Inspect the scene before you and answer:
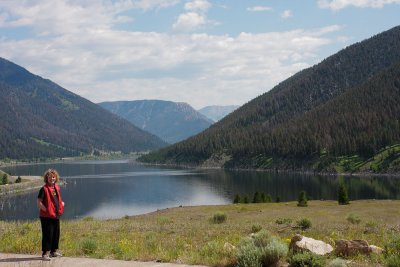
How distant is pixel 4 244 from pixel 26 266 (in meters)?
5.71

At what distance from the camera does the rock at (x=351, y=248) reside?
1590cm

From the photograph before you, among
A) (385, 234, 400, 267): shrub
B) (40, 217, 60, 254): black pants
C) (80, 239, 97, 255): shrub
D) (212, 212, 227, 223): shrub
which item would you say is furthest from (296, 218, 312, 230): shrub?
(40, 217, 60, 254): black pants

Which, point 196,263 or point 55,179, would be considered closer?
point 196,263

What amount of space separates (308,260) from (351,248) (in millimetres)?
3189

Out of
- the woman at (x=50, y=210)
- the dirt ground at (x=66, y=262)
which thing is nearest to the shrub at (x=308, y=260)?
the dirt ground at (x=66, y=262)

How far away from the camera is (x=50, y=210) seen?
1728 cm

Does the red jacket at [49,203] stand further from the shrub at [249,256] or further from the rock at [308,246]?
the rock at [308,246]

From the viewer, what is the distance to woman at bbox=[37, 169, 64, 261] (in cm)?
1725

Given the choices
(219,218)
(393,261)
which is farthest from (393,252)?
(219,218)

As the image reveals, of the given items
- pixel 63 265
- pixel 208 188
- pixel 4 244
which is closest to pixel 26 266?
pixel 63 265

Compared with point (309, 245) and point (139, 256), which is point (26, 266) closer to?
point (139, 256)

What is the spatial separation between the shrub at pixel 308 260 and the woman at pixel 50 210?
9183mm

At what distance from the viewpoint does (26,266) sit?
15367 mm

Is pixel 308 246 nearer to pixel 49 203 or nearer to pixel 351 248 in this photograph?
pixel 351 248
